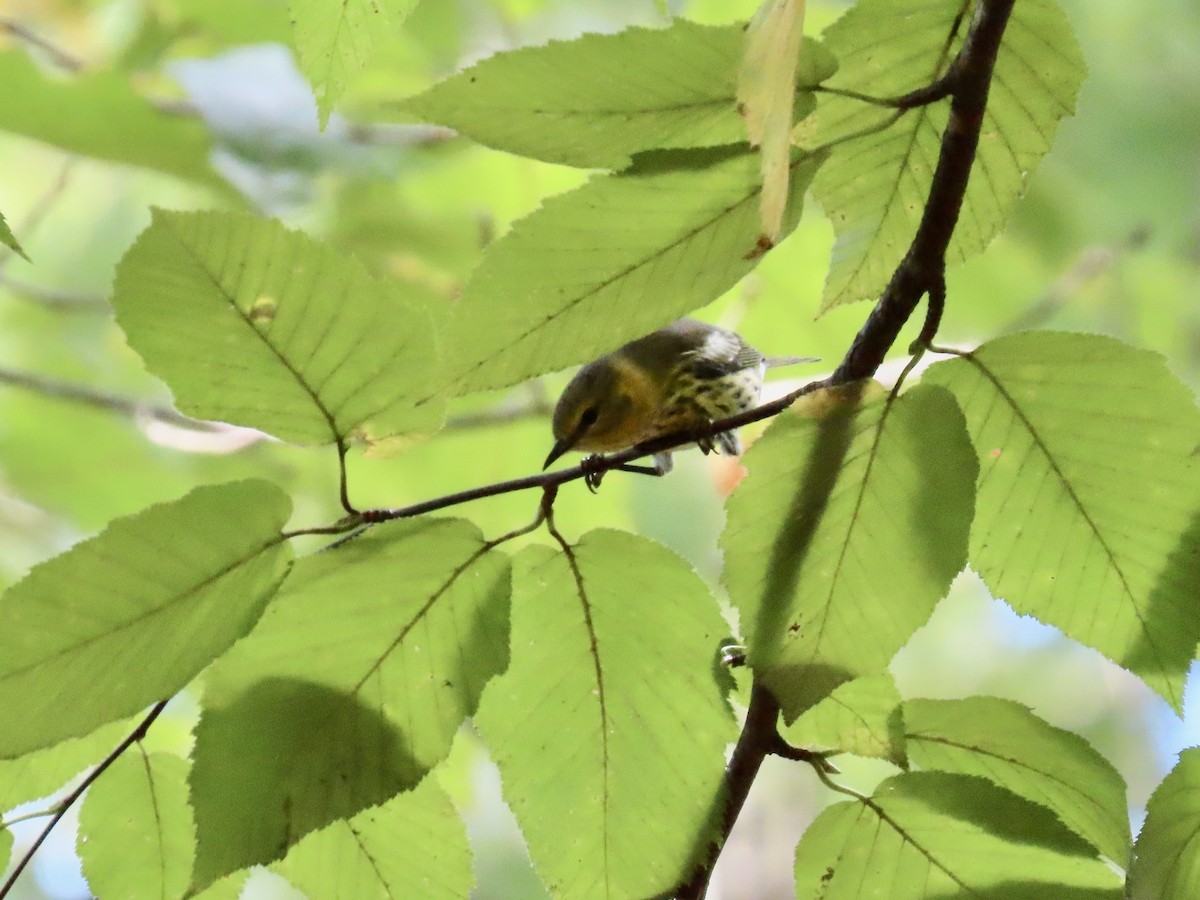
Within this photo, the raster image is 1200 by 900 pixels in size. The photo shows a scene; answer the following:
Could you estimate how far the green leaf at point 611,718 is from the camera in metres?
0.39


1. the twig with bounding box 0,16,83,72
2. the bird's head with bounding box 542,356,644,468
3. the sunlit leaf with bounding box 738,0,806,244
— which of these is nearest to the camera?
the sunlit leaf with bounding box 738,0,806,244

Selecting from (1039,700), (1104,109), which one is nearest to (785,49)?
(1104,109)

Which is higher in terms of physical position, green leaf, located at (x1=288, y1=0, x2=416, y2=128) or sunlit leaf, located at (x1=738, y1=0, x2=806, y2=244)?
green leaf, located at (x1=288, y1=0, x2=416, y2=128)

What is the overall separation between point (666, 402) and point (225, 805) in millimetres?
690

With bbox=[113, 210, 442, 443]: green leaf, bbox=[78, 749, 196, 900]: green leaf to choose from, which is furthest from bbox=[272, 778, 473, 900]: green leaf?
bbox=[113, 210, 442, 443]: green leaf

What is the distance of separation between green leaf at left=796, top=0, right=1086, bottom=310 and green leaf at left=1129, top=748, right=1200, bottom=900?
19cm

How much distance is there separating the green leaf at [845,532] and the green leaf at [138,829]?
0.24 meters

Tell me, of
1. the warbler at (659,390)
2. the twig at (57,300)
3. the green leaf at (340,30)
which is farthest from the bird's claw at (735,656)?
the twig at (57,300)

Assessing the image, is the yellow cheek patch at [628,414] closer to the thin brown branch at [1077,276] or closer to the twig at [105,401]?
the twig at [105,401]

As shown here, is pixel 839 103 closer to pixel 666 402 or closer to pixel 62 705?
pixel 62 705

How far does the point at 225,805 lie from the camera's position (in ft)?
1.20

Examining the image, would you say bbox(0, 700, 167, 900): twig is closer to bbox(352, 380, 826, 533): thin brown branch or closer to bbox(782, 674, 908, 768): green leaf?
bbox(352, 380, 826, 533): thin brown branch

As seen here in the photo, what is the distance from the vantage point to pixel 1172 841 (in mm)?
385

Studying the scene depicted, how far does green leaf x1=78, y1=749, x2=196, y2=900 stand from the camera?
1.51ft
